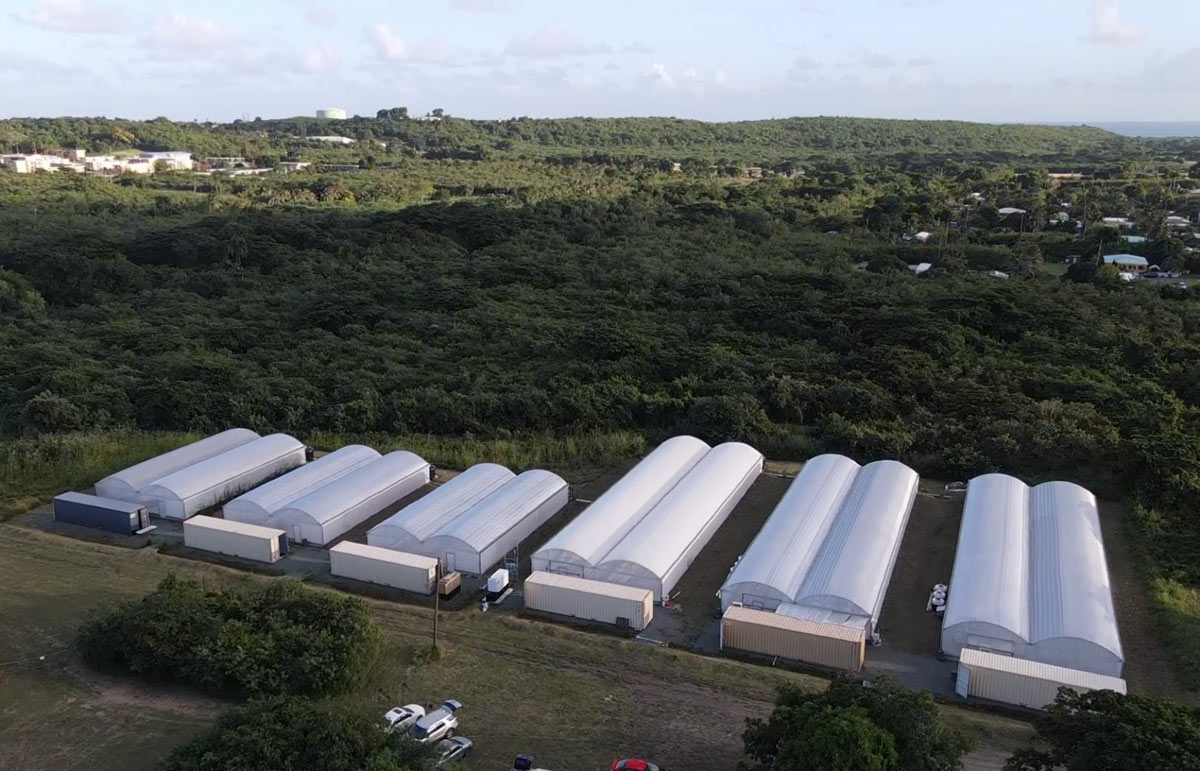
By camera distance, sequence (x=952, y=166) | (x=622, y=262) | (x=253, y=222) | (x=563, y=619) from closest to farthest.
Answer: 1. (x=563, y=619)
2. (x=622, y=262)
3. (x=253, y=222)
4. (x=952, y=166)

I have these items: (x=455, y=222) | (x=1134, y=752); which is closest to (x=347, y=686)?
(x=1134, y=752)

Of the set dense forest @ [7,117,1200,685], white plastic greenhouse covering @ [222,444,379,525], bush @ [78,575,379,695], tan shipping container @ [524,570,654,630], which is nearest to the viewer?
bush @ [78,575,379,695]

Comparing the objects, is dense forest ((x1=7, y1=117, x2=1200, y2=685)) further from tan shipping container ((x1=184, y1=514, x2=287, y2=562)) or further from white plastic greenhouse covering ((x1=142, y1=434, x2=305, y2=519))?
tan shipping container ((x1=184, y1=514, x2=287, y2=562))

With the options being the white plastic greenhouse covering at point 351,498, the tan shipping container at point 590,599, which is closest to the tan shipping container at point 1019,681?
the tan shipping container at point 590,599

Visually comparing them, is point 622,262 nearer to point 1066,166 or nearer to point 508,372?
point 508,372

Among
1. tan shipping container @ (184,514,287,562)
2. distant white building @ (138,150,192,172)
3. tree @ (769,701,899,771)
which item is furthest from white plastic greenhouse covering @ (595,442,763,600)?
distant white building @ (138,150,192,172)

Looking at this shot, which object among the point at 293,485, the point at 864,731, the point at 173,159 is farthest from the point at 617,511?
the point at 173,159

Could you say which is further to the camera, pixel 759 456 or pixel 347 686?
pixel 759 456
